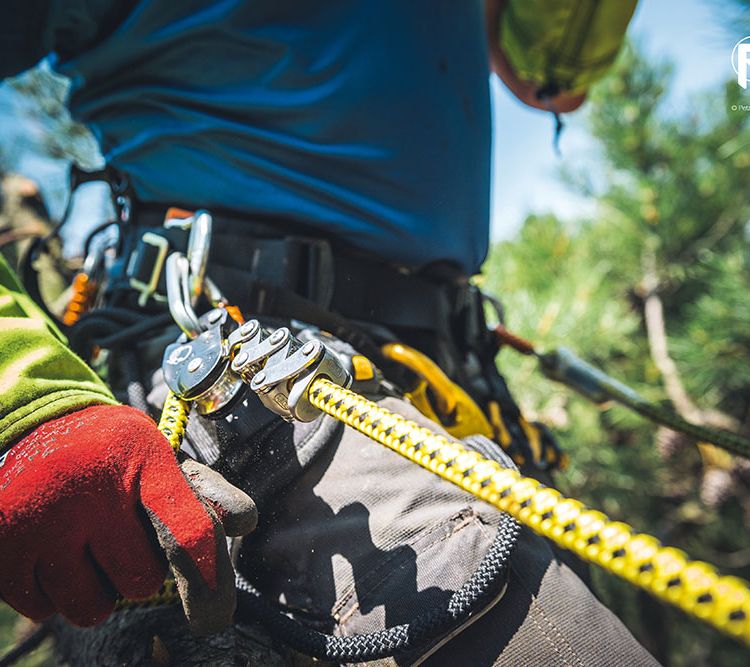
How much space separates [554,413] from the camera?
173 cm

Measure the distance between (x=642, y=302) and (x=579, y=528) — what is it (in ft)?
6.68

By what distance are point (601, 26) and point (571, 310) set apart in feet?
2.53

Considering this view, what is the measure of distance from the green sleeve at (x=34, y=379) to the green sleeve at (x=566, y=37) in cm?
119

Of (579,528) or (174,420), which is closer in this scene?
(579,528)

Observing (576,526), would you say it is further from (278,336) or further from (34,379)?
(34,379)

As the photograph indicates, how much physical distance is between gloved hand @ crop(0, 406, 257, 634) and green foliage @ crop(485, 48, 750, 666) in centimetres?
132

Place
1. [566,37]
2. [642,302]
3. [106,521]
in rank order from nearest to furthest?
[106,521], [566,37], [642,302]

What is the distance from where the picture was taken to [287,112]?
0.66 m

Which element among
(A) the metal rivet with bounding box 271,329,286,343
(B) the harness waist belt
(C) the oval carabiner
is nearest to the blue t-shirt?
(B) the harness waist belt

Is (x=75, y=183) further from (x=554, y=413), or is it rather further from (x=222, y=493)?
(x=554, y=413)

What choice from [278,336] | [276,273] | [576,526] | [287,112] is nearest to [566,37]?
[287,112]

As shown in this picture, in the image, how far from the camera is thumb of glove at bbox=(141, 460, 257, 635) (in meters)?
0.38

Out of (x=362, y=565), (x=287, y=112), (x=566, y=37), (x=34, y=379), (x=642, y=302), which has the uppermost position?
(x=566, y=37)

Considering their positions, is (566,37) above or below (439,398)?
above
